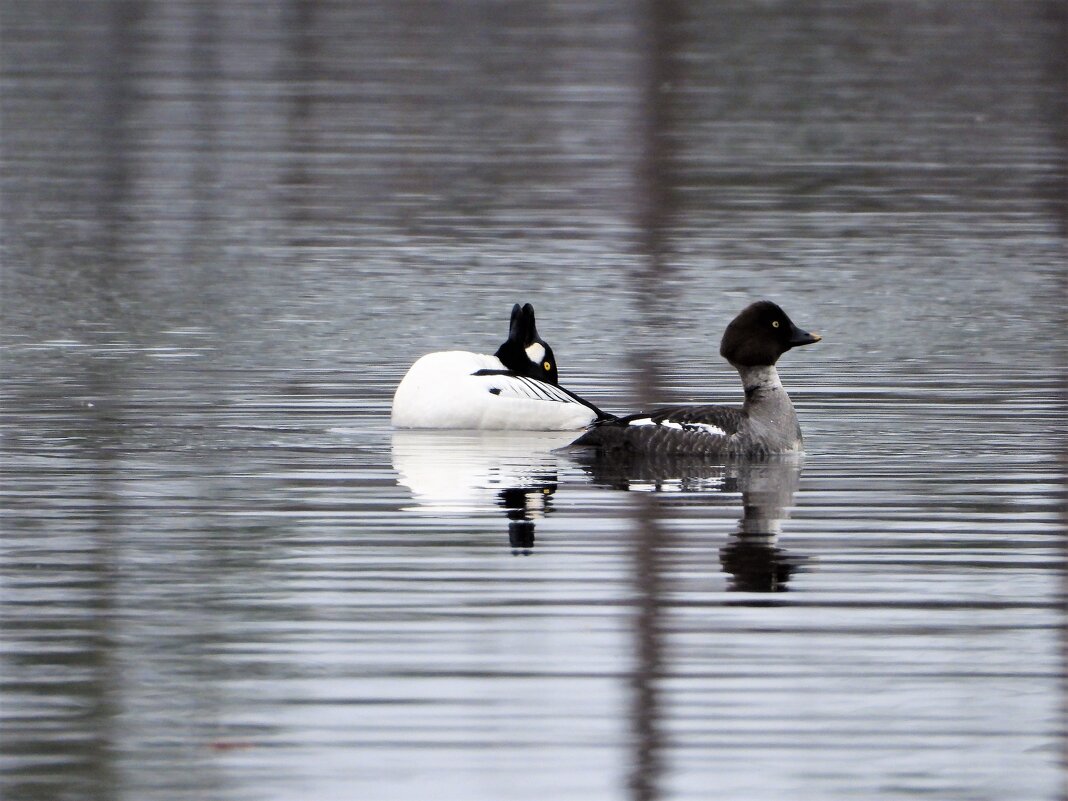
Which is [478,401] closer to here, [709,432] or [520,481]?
[709,432]

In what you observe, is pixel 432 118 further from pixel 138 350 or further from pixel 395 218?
pixel 138 350

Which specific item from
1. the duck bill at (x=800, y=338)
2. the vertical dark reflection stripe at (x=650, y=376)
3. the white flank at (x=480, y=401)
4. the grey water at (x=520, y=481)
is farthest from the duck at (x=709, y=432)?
the vertical dark reflection stripe at (x=650, y=376)

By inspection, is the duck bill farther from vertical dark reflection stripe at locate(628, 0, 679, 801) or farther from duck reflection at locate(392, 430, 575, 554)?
vertical dark reflection stripe at locate(628, 0, 679, 801)

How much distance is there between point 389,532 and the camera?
10.2 meters

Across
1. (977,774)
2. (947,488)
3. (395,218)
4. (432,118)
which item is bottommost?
(977,774)

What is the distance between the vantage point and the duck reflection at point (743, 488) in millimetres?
9414

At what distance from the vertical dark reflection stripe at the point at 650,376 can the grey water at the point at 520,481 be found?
0.03 meters

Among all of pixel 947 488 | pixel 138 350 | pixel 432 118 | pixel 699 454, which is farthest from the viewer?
pixel 432 118

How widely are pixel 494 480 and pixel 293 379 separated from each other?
346cm

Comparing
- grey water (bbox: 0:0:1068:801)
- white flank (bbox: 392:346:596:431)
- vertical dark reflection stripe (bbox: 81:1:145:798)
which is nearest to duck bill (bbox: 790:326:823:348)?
grey water (bbox: 0:0:1068:801)

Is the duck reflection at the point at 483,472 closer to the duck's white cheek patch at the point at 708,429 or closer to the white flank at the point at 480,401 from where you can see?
the white flank at the point at 480,401

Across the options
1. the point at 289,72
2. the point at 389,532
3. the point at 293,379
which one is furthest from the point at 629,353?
the point at 289,72

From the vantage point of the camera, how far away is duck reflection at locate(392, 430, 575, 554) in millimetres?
10789

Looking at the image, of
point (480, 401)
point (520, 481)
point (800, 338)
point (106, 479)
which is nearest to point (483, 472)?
point (520, 481)
